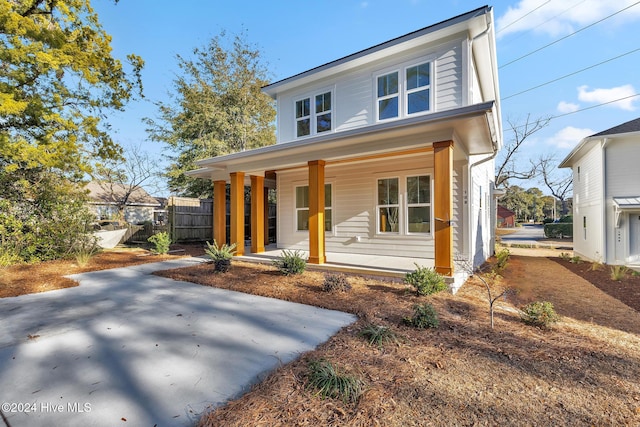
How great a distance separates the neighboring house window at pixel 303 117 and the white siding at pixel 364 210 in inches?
51.9

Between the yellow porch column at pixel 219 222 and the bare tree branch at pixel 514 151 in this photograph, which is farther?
the bare tree branch at pixel 514 151

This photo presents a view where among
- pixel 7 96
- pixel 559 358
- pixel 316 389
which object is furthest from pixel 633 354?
pixel 7 96

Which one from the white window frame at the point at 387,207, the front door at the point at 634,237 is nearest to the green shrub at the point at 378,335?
the white window frame at the point at 387,207

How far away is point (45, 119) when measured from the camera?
301 inches

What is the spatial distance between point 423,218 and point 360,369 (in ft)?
19.3

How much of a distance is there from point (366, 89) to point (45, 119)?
28.6 feet

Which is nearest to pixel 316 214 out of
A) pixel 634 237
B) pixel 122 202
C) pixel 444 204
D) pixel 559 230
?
pixel 444 204

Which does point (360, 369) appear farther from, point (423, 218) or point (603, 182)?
point (603, 182)

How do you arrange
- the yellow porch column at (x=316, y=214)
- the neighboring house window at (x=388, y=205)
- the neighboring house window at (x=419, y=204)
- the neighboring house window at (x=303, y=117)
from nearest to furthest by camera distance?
the yellow porch column at (x=316, y=214)
the neighboring house window at (x=419, y=204)
the neighboring house window at (x=388, y=205)
the neighboring house window at (x=303, y=117)

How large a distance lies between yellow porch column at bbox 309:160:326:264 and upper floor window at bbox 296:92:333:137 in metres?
2.75

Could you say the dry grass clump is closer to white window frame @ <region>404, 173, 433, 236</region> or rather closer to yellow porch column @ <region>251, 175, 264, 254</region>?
white window frame @ <region>404, 173, 433, 236</region>

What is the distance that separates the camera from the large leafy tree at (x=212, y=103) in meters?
16.8

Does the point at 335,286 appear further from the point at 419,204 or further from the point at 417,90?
the point at 417,90

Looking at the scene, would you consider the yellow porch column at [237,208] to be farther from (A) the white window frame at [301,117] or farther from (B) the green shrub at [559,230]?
(B) the green shrub at [559,230]
